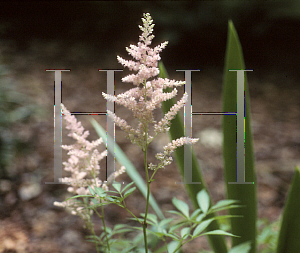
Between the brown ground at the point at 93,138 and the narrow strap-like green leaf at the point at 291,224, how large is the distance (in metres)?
0.46

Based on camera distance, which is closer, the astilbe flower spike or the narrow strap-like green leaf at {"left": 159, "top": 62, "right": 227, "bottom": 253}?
A: the astilbe flower spike

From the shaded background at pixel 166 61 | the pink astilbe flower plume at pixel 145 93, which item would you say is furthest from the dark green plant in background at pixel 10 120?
the pink astilbe flower plume at pixel 145 93

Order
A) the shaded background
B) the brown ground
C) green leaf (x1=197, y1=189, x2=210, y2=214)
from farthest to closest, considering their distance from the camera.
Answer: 1. the shaded background
2. the brown ground
3. green leaf (x1=197, y1=189, x2=210, y2=214)

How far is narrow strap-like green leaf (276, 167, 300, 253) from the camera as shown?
1.51 feet

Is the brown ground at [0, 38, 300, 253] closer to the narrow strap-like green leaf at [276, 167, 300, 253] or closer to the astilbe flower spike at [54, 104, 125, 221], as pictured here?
the narrow strap-like green leaf at [276, 167, 300, 253]

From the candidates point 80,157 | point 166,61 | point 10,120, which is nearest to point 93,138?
point 10,120

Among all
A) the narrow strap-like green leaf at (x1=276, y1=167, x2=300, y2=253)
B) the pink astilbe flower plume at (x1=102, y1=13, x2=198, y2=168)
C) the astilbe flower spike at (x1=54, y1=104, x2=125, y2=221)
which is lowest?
the narrow strap-like green leaf at (x1=276, y1=167, x2=300, y2=253)

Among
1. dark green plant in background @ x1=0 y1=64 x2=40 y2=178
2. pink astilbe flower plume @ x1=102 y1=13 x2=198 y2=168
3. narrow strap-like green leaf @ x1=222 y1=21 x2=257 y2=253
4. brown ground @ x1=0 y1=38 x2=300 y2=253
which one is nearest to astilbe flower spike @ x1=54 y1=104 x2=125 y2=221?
pink astilbe flower plume @ x1=102 y1=13 x2=198 y2=168

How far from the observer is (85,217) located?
16.0 inches

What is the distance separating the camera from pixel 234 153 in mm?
546

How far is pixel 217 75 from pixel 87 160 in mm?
1573

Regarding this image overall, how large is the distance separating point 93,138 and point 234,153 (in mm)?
909

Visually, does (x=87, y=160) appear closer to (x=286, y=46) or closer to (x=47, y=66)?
(x=47, y=66)

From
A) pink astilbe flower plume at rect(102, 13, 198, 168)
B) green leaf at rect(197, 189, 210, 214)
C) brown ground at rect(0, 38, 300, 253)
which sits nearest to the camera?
pink astilbe flower plume at rect(102, 13, 198, 168)
